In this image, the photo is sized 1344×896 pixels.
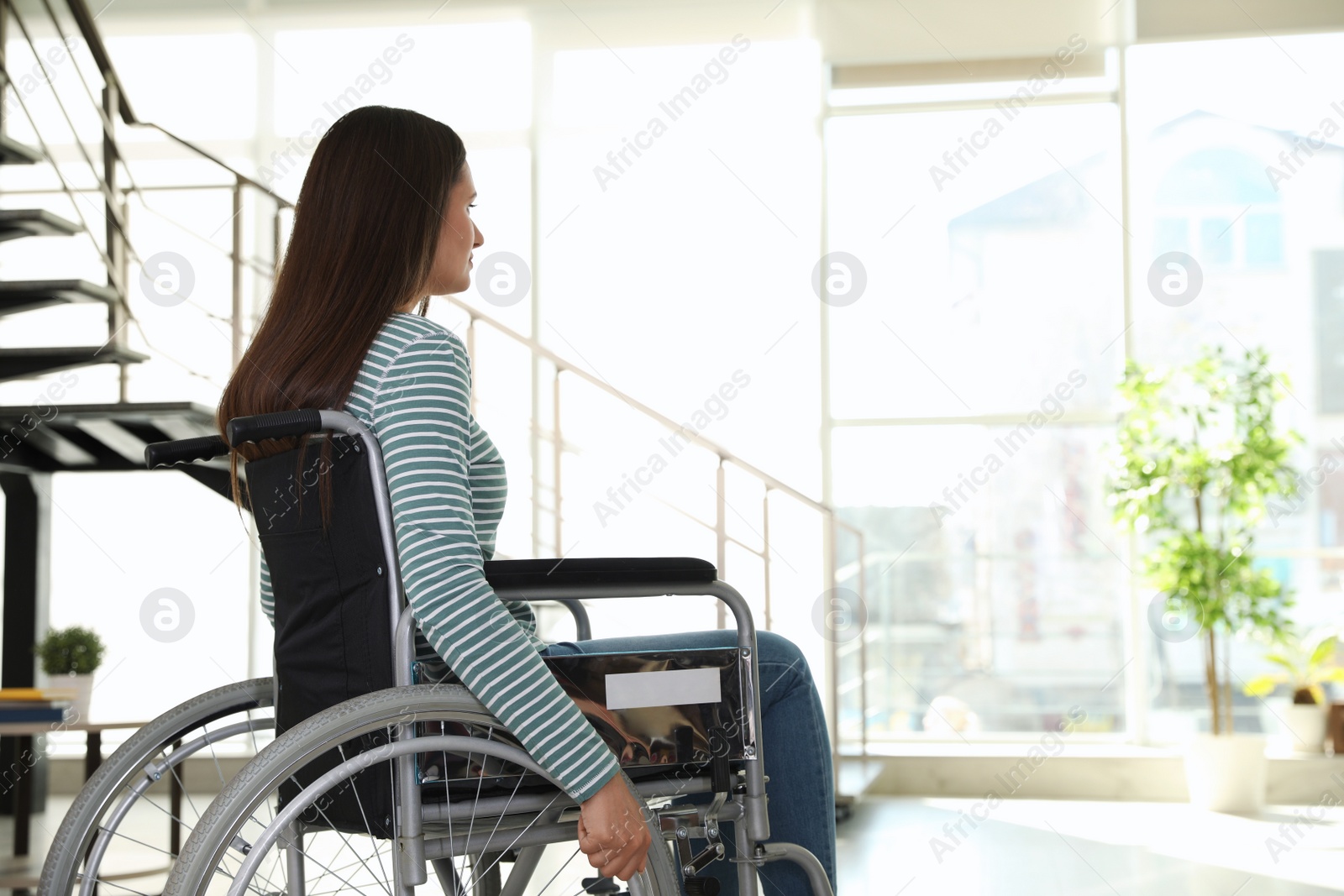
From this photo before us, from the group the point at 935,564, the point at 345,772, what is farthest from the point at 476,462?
the point at 935,564

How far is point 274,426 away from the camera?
39.3 inches

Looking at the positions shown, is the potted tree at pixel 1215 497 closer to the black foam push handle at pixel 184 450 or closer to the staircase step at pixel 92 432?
the staircase step at pixel 92 432

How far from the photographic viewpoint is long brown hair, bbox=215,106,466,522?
1.12 meters

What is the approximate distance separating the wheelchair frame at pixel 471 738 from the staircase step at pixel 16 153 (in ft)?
6.84

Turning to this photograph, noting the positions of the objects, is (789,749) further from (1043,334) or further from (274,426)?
(1043,334)

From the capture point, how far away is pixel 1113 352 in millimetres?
4652

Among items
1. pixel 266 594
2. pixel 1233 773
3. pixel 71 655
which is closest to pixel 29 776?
pixel 71 655

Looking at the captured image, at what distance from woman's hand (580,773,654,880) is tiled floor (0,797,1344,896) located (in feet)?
4.44

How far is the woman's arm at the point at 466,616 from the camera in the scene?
102 cm

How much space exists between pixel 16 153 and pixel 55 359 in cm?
50

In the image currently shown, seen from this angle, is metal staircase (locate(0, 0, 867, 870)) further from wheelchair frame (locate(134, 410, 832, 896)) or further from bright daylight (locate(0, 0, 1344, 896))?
wheelchair frame (locate(134, 410, 832, 896))

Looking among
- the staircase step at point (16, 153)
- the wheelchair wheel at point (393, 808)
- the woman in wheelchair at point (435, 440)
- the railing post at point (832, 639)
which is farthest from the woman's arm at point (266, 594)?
the railing post at point (832, 639)

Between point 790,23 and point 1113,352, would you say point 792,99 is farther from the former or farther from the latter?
point 1113,352

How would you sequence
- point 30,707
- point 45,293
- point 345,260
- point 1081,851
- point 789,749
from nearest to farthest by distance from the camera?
1. point 345,260
2. point 789,749
3. point 30,707
4. point 45,293
5. point 1081,851
